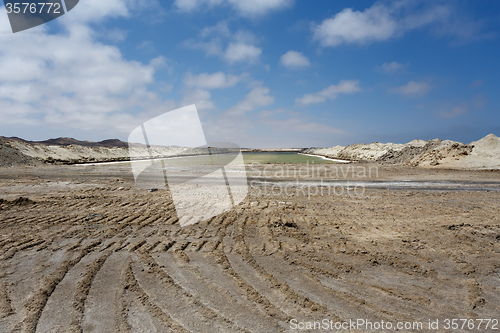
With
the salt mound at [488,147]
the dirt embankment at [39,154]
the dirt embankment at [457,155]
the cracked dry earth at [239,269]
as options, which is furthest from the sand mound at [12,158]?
the salt mound at [488,147]

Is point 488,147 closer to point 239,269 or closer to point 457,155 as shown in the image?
point 457,155

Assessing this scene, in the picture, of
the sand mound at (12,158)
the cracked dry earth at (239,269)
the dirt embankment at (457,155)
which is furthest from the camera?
the sand mound at (12,158)

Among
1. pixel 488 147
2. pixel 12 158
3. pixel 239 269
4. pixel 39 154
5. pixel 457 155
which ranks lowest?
pixel 239 269

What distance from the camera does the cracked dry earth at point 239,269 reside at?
9.71 ft

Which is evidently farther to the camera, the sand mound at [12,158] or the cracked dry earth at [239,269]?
the sand mound at [12,158]

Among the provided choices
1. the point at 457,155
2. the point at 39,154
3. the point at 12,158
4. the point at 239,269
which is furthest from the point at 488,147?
the point at 39,154

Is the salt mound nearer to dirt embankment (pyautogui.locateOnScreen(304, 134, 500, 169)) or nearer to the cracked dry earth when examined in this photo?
dirt embankment (pyautogui.locateOnScreen(304, 134, 500, 169))

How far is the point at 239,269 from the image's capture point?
4.14m

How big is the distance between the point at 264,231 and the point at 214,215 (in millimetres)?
2011

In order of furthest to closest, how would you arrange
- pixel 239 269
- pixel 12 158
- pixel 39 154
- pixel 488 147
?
pixel 39 154
pixel 12 158
pixel 488 147
pixel 239 269

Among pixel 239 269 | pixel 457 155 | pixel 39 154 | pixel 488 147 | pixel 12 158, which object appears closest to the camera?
pixel 239 269

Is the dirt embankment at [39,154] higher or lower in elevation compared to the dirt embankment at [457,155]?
higher

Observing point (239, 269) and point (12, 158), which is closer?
point (239, 269)

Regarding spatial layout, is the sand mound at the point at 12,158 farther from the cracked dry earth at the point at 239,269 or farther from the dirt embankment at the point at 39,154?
the cracked dry earth at the point at 239,269
